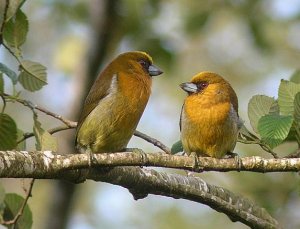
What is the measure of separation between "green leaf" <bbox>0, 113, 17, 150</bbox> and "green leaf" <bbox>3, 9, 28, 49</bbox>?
14.9 inches

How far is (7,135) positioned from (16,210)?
1.34 feet

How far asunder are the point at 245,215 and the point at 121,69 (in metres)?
1.63

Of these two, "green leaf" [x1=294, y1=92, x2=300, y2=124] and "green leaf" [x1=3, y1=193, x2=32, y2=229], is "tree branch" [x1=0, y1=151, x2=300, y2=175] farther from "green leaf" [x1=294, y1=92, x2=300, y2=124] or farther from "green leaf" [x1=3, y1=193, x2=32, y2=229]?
"green leaf" [x1=3, y1=193, x2=32, y2=229]

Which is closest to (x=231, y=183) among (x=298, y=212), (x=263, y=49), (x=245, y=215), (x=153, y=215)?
(x=298, y=212)

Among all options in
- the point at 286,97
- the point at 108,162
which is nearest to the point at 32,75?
the point at 108,162

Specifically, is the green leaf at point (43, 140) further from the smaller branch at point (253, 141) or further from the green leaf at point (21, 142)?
the smaller branch at point (253, 141)

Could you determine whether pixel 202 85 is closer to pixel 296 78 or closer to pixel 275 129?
pixel 296 78

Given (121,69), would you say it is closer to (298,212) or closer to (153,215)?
(298,212)

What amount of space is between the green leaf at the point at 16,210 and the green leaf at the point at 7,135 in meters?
0.30

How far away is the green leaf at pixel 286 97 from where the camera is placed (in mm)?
3607

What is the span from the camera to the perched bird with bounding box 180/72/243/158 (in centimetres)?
440

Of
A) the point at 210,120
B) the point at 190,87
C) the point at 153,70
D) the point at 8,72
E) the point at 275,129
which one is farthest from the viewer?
the point at 153,70

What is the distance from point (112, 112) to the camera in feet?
14.6

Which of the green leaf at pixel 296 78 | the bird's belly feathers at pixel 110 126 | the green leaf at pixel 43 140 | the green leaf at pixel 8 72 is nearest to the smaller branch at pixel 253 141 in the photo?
the green leaf at pixel 296 78
